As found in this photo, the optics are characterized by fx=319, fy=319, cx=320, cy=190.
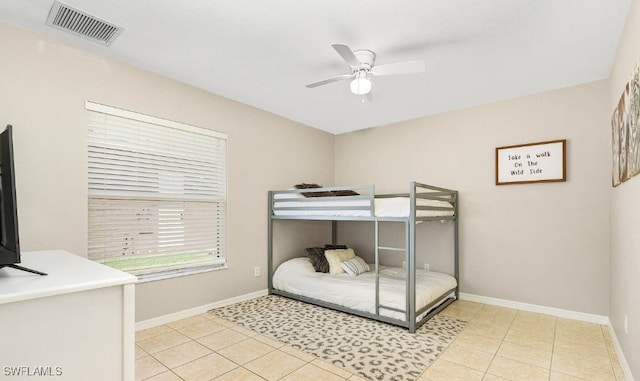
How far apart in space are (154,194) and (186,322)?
1.28 m

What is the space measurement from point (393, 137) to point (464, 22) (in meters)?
2.48

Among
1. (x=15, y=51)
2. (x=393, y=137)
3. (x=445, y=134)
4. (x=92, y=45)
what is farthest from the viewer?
(x=393, y=137)

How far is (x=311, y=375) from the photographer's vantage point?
2156 millimetres

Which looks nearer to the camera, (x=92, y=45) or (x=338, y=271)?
(x=92, y=45)

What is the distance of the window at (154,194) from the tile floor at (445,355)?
2.21 ft

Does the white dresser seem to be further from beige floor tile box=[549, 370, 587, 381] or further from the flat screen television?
beige floor tile box=[549, 370, 587, 381]

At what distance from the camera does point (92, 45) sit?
8.38 feet

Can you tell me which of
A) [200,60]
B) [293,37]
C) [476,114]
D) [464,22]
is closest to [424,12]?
[464,22]

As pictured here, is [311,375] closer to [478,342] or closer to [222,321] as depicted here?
[222,321]

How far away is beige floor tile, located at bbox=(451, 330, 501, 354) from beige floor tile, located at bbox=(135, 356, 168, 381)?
230 centimetres

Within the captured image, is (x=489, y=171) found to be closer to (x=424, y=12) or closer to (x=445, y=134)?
(x=445, y=134)

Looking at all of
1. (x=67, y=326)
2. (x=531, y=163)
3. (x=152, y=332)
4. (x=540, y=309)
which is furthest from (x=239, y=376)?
(x=531, y=163)

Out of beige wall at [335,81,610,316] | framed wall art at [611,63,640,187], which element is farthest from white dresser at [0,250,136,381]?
beige wall at [335,81,610,316]

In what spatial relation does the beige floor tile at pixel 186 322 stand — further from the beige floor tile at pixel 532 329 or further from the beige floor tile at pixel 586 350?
the beige floor tile at pixel 586 350
